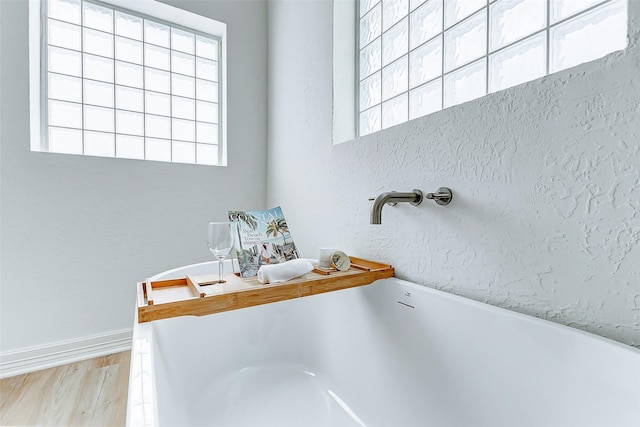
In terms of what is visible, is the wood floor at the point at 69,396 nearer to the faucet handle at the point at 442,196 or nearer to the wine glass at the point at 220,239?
the wine glass at the point at 220,239

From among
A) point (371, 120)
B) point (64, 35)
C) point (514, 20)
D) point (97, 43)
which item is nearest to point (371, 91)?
point (371, 120)

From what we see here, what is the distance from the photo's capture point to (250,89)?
2193 mm

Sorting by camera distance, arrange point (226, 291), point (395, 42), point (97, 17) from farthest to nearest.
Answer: point (97, 17) → point (395, 42) → point (226, 291)

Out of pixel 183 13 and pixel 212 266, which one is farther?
pixel 183 13

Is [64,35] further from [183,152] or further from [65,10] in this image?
[183,152]

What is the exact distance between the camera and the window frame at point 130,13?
63.1 inches

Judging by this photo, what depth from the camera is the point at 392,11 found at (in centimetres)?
133

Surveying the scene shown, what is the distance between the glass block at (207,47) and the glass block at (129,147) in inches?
32.0

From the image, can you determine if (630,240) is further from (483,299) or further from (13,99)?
(13,99)

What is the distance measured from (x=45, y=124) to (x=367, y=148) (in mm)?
→ 1929

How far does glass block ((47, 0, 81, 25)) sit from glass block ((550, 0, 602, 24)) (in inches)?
97.7

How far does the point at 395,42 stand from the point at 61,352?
8.06 ft

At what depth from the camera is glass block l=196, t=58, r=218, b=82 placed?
7.04 ft

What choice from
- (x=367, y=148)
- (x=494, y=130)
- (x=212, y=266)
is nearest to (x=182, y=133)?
(x=212, y=266)
